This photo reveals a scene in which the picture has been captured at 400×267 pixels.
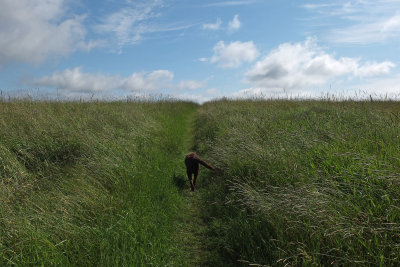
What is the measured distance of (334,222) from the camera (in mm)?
2156

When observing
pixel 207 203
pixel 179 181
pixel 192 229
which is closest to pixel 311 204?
pixel 192 229

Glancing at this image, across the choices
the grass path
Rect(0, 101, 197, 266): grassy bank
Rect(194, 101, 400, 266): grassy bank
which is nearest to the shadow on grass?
the grass path

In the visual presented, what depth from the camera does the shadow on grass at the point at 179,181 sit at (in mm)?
4648

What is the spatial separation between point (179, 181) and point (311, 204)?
2.91 meters

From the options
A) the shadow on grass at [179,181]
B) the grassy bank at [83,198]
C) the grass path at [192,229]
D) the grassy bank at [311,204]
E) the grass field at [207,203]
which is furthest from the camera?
the shadow on grass at [179,181]

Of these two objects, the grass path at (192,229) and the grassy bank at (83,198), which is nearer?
the grassy bank at (83,198)

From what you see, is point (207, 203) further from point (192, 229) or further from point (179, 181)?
point (179, 181)

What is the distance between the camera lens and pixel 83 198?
2.96m

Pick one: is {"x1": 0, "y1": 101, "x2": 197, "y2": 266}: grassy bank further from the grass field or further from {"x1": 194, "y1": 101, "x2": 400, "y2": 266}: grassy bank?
{"x1": 194, "y1": 101, "x2": 400, "y2": 266}: grassy bank

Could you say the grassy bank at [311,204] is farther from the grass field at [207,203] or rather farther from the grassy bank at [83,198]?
the grassy bank at [83,198]

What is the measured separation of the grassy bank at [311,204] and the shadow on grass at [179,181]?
1.56 ft

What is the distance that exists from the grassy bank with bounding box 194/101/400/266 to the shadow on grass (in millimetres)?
474

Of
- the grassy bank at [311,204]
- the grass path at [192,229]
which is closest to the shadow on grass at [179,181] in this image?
the grass path at [192,229]

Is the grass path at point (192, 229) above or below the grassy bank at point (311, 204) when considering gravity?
below
